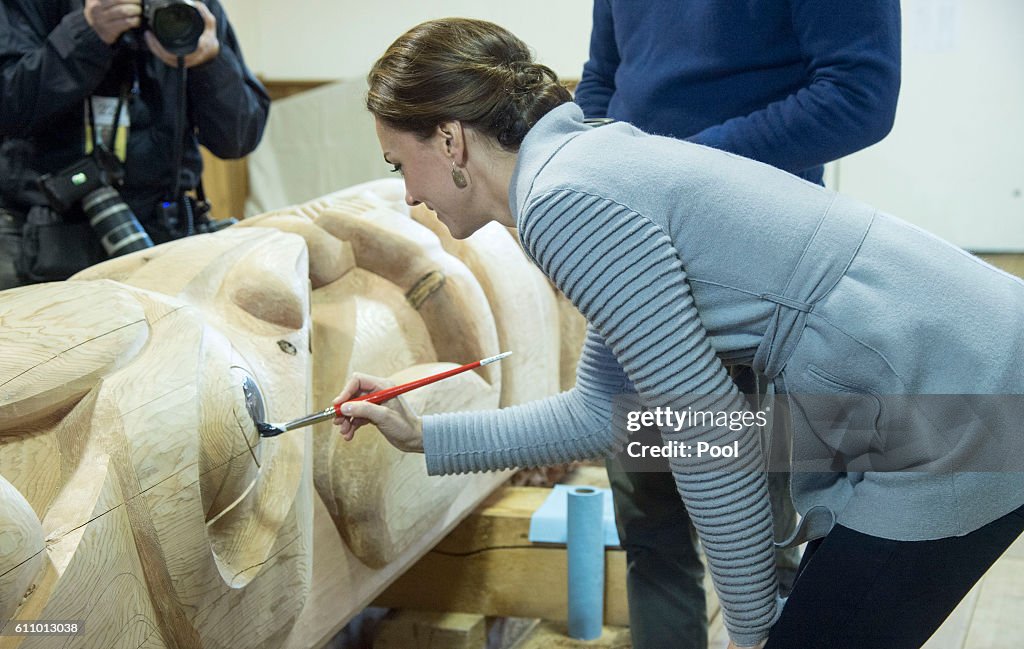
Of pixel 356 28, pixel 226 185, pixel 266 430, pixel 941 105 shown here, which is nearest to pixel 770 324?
pixel 266 430

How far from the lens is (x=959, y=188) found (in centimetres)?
316

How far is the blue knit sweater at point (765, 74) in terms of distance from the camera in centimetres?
130

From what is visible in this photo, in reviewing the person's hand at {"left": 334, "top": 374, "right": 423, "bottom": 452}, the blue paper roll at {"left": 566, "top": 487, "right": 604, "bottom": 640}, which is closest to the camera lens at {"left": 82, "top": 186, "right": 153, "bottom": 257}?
the person's hand at {"left": 334, "top": 374, "right": 423, "bottom": 452}

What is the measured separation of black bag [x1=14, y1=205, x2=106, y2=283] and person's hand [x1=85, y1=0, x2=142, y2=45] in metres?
0.32

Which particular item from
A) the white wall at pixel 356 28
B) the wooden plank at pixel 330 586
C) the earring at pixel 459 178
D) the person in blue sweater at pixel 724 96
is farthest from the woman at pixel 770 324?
the white wall at pixel 356 28

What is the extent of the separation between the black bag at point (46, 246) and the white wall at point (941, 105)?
1882 mm

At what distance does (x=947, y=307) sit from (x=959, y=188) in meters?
2.38

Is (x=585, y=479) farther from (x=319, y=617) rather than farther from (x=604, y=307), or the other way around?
(x=604, y=307)

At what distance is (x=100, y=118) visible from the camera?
187 cm

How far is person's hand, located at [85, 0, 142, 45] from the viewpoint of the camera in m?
1.76

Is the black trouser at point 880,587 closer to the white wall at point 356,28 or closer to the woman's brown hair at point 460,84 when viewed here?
the woman's brown hair at point 460,84

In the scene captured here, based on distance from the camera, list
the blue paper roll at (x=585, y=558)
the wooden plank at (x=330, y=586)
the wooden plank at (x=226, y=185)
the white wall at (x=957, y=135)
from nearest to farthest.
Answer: the wooden plank at (x=330, y=586) < the blue paper roll at (x=585, y=558) < the white wall at (x=957, y=135) < the wooden plank at (x=226, y=185)

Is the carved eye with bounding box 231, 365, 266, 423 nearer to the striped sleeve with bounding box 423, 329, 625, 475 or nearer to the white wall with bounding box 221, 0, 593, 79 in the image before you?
the striped sleeve with bounding box 423, 329, 625, 475

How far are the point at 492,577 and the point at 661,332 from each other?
1.38 meters
